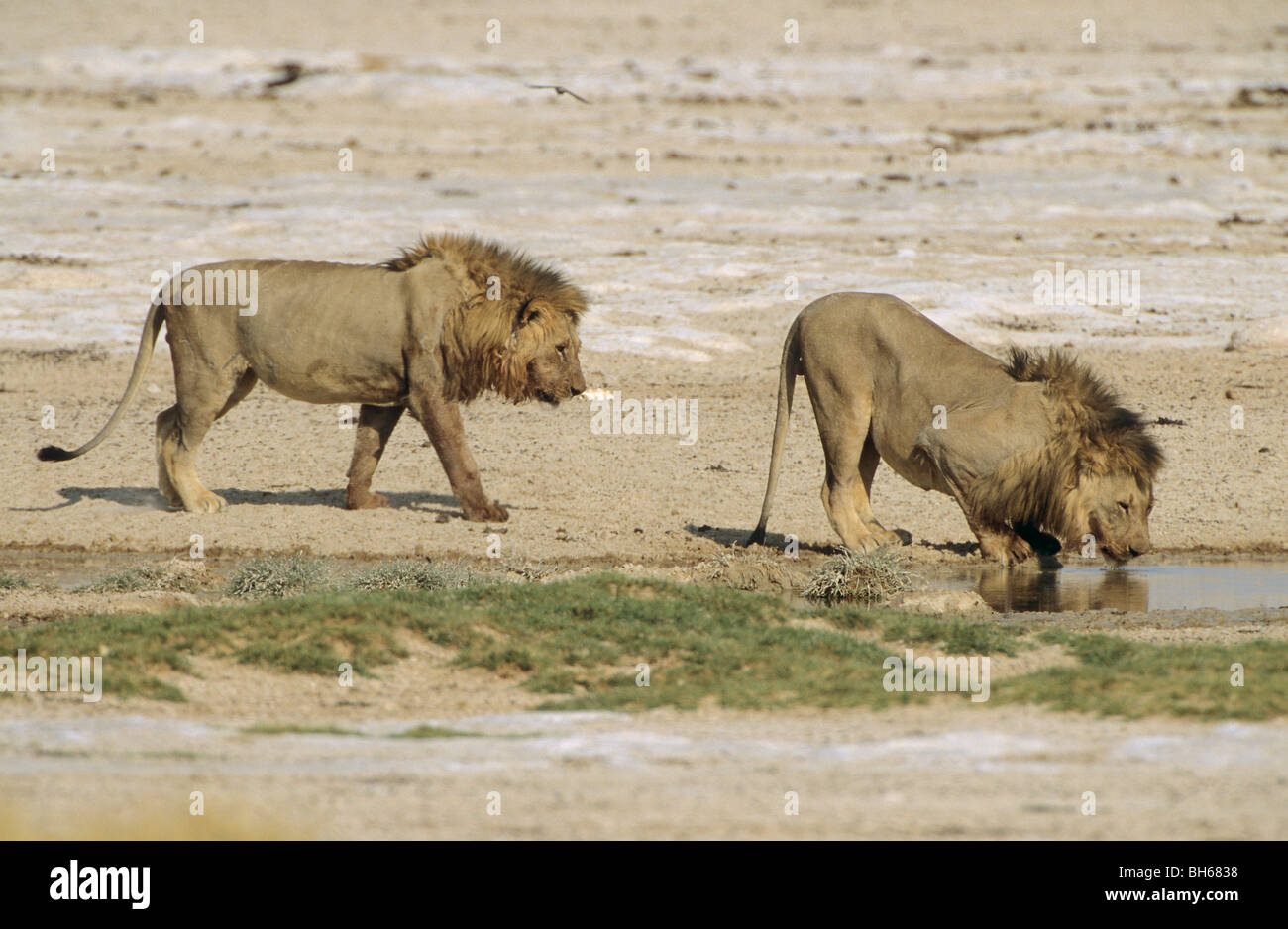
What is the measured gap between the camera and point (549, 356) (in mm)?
12781

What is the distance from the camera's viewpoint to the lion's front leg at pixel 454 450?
12.7 metres

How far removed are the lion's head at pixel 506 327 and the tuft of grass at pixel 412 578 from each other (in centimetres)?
226

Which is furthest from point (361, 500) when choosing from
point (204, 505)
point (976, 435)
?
point (976, 435)

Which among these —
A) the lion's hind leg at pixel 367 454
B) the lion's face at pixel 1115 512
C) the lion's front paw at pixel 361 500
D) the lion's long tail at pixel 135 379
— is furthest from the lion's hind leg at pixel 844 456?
the lion's long tail at pixel 135 379

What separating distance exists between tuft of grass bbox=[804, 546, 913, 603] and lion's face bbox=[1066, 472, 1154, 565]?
137 centimetres

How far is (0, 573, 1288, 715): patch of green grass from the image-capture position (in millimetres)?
7656

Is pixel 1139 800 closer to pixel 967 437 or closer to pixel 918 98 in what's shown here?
pixel 967 437

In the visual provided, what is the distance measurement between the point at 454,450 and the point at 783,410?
251 centimetres

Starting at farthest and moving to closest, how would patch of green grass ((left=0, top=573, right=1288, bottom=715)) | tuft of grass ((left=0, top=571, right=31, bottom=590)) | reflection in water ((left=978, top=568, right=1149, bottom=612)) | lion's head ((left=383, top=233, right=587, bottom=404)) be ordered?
1. lion's head ((left=383, top=233, right=587, bottom=404))
2. reflection in water ((left=978, top=568, right=1149, bottom=612))
3. tuft of grass ((left=0, top=571, right=31, bottom=590))
4. patch of green grass ((left=0, top=573, right=1288, bottom=715))

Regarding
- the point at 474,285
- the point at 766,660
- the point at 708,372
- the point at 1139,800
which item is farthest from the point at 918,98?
the point at 1139,800

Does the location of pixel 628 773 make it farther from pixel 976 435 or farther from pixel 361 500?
pixel 361 500

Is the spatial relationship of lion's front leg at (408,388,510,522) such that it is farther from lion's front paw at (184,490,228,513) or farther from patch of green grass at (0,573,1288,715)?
patch of green grass at (0,573,1288,715)

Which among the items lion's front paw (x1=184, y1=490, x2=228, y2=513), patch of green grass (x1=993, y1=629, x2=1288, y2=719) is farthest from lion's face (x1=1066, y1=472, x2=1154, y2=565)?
lion's front paw (x1=184, y1=490, x2=228, y2=513)

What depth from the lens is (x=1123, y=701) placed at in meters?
7.38
